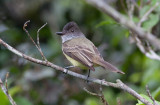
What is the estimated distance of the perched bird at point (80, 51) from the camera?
12.3 ft

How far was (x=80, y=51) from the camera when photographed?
4.13 m

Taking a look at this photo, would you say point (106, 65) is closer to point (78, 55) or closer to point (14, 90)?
point (78, 55)

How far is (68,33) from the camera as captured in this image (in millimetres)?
4863

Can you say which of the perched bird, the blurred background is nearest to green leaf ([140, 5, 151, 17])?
the blurred background

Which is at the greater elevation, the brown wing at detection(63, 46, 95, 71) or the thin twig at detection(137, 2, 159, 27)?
the thin twig at detection(137, 2, 159, 27)

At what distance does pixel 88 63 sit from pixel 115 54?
2.62 m

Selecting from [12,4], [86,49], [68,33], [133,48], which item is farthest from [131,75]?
[12,4]

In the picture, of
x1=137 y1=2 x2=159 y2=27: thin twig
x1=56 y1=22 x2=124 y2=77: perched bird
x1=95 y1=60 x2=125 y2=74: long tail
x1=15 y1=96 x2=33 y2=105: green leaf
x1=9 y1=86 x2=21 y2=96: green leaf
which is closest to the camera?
x1=95 y1=60 x2=125 y2=74: long tail

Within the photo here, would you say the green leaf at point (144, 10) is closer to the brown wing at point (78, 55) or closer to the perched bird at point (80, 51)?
the perched bird at point (80, 51)

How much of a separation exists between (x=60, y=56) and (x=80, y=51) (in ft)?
6.80

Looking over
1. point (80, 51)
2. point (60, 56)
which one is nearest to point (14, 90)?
point (80, 51)

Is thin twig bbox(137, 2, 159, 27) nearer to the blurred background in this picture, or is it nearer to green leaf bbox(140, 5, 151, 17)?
green leaf bbox(140, 5, 151, 17)

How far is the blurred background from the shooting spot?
5.31 metres

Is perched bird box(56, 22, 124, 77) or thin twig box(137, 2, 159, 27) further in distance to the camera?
thin twig box(137, 2, 159, 27)
